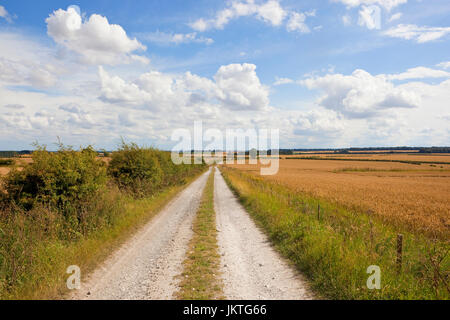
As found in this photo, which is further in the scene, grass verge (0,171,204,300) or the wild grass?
grass verge (0,171,204,300)

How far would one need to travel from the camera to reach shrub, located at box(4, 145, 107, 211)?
888 cm

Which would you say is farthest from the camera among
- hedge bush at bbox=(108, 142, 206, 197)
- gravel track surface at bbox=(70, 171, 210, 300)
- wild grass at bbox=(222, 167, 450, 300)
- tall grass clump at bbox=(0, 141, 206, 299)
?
hedge bush at bbox=(108, 142, 206, 197)

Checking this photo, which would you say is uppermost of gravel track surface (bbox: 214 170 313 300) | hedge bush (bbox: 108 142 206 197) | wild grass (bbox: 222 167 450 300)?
hedge bush (bbox: 108 142 206 197)

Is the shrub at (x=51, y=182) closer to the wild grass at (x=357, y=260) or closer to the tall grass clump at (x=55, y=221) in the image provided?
the tall grass clump at (x=55, y=221)

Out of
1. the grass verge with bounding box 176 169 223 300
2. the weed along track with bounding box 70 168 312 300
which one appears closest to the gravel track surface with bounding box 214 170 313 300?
the weed along track with bounding box 70 168 312 300

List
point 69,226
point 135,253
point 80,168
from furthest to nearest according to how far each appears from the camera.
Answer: point 80,168 < point 69,226 < point 135,253

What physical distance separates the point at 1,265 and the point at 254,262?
6.22m

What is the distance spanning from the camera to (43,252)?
654cm

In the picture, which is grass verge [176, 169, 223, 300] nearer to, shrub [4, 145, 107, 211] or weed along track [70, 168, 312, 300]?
weed along track [70, 168, 312, 300]

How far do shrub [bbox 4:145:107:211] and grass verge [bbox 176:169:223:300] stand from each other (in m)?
4.82

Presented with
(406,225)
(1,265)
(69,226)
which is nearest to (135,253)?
(69,226)

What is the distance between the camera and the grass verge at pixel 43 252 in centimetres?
539
